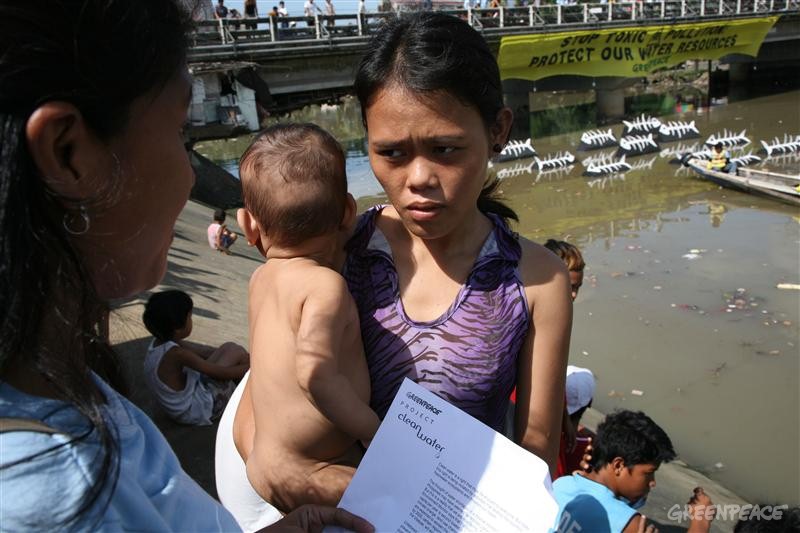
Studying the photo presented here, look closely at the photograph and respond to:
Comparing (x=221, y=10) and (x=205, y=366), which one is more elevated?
(x=221, y=10)

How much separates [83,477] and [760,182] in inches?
616

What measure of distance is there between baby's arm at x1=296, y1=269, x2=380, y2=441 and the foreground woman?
53 centimetres

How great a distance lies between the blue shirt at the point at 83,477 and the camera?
729 millimetres

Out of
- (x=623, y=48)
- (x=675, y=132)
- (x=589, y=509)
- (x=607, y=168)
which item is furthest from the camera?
(x=623, y=48)

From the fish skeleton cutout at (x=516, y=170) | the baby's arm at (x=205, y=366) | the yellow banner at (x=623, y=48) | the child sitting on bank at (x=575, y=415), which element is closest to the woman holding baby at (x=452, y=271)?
the child sitting on bank at (x=575, y=415)

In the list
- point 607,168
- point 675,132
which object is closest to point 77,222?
point 607,168

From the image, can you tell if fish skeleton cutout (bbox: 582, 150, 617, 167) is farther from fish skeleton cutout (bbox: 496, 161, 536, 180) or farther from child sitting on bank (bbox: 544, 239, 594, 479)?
child sitting on bank (bbox: 544, 239, 594, 479)

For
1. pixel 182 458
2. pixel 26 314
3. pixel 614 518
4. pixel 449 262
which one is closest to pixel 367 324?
pixel 449 262

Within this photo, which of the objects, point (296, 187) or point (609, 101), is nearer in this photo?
point (296, 187)

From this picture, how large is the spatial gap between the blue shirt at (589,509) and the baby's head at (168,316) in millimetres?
2788

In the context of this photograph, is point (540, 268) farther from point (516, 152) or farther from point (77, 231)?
point (516, 152)

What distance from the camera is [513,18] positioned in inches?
893

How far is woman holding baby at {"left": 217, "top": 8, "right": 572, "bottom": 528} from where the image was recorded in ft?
4.91

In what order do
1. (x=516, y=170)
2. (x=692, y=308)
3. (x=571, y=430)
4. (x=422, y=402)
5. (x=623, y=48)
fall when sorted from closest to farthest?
(x=422, y=402) < (x=571, y=430) < (x=692, y=308) < (x=516, y=170) < (x=623, y=48)
